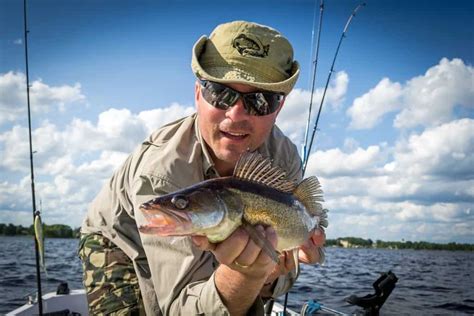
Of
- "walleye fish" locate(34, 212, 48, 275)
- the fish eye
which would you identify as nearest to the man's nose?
the fish eye

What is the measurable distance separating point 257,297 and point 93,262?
1569mm

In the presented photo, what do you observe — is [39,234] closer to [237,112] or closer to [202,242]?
[237,112]

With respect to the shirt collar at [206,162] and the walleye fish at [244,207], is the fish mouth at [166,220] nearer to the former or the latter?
the walleye fish at [244,207]

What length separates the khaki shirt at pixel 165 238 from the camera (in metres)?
2.96

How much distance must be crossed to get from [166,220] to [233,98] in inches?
49.5

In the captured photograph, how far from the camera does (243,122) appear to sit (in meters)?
3.23

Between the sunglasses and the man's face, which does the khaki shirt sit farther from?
the sunglasses

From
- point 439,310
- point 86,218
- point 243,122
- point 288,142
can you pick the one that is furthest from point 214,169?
point 439,310

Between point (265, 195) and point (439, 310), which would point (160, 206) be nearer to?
point (265, 195)

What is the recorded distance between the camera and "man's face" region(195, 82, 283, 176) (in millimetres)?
3221

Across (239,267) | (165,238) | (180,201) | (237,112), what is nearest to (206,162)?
(237,112)

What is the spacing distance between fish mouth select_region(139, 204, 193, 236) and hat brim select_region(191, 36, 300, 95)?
4.02 feet

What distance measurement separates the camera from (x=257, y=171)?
9.04ft

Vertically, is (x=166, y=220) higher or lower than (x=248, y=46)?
lower
